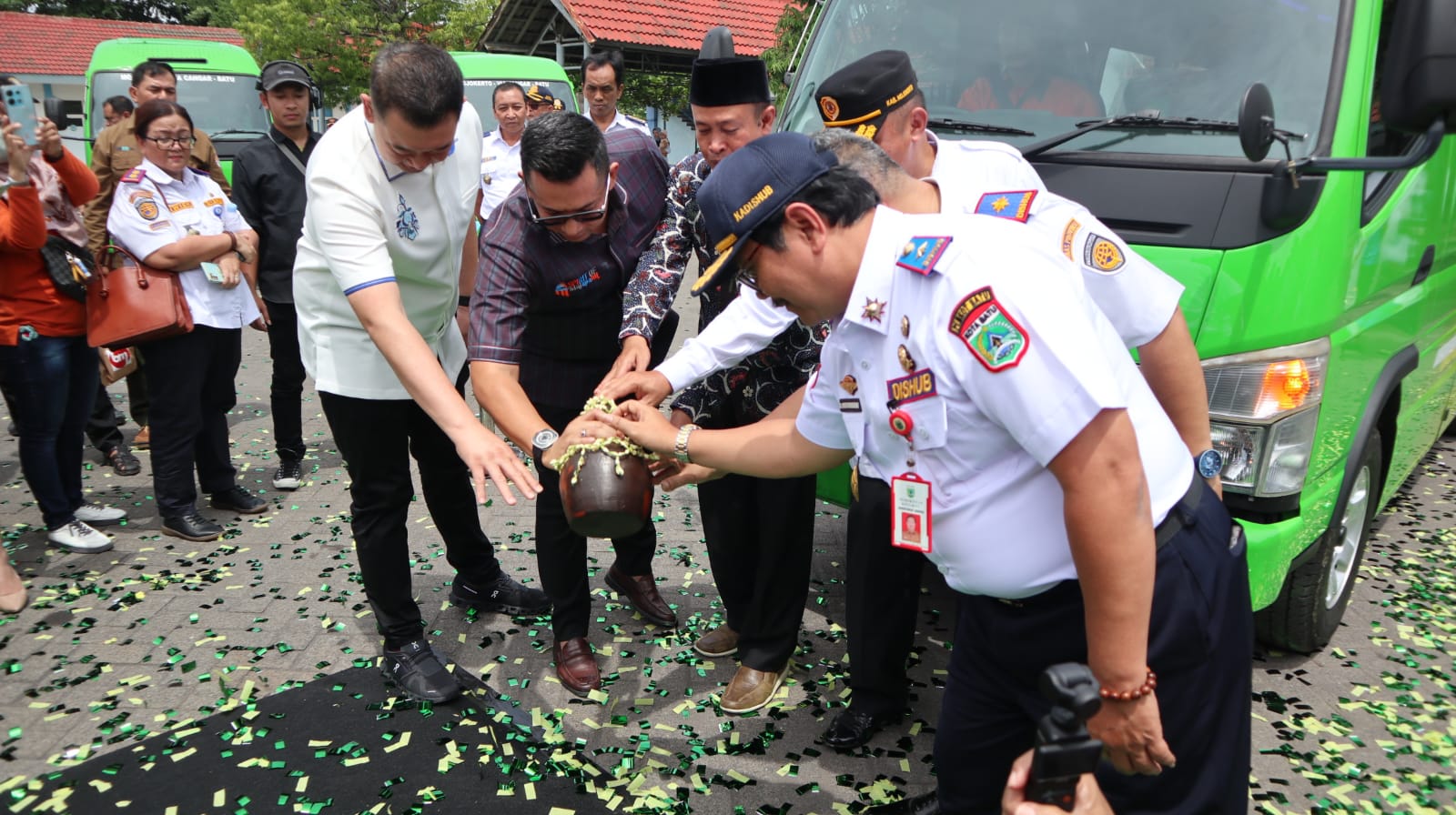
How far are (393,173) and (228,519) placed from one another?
2.99 meters

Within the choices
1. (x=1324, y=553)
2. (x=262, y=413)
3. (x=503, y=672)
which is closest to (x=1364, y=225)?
(x=1324, y=553)

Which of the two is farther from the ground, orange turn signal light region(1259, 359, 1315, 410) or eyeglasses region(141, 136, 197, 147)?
eyeglasses region(141, 136, 197, 147)

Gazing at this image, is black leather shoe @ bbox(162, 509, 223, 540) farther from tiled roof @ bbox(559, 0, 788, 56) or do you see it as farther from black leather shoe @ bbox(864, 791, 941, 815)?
tiled roof @ bbox(559, 0, 788, 56)

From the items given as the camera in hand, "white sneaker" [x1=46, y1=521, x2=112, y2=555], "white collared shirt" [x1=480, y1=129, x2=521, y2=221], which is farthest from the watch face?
"white collared shirt" [x1=480, y1=129, x2=521, y2=221]

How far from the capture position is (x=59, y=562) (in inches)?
183

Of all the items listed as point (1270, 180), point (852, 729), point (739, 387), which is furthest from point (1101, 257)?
point (852, 729)

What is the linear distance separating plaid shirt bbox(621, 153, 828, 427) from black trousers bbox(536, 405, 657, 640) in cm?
47

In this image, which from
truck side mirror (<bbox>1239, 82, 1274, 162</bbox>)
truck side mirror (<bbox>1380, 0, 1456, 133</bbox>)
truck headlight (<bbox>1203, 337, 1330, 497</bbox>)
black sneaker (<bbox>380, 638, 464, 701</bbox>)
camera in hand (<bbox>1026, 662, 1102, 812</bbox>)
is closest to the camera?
camera in hand (<bbox>1026, 662, 1102, 812</bbox>)

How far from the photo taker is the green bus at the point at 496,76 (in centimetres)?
1100

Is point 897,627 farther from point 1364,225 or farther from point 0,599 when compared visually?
point 0,599

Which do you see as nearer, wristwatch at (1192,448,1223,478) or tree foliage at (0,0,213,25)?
wristwatch at (1192,448,1223,478)

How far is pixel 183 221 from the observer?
4.98m

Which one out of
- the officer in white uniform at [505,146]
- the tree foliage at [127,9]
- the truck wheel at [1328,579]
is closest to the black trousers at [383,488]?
the truck wheel at [1328,579]

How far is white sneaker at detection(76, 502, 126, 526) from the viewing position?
507 cm
